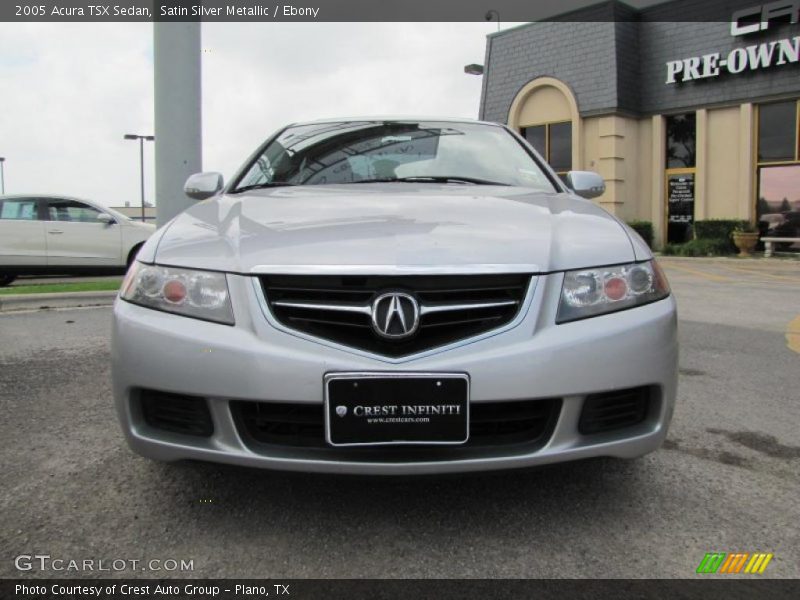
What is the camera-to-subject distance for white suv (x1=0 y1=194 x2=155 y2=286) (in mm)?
9969

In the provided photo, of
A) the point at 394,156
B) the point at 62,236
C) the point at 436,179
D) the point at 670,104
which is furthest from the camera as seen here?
the point at 670,104

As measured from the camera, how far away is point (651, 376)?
199 centimetres

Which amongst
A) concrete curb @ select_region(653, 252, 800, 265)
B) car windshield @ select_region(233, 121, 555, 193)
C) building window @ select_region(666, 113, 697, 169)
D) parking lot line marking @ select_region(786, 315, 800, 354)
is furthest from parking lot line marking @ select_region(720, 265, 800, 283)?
car windshield @ select_region(233, 121, 555, 193)

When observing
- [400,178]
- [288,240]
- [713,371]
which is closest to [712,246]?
[713,371]

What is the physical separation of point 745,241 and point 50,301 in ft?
44.0

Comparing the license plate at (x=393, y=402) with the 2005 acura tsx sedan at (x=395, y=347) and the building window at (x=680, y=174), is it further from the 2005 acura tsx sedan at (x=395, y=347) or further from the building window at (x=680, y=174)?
the building window at (x=680, y=174)

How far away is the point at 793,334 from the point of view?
543 cm

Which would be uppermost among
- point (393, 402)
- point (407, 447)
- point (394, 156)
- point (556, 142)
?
point (556, 142)

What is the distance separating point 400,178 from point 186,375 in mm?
1552

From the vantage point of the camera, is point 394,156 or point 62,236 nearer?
point 394,156

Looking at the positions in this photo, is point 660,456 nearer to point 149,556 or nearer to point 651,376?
point 651,376

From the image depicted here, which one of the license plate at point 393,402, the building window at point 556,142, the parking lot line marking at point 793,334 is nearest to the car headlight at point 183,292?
the license plate at point 393,402

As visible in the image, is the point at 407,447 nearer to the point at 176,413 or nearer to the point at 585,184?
the point at 176,413

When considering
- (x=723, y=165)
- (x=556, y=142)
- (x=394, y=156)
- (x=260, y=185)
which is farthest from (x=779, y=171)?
(x=260, y=185)
